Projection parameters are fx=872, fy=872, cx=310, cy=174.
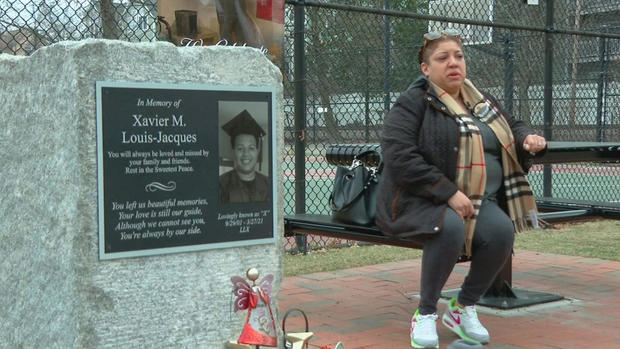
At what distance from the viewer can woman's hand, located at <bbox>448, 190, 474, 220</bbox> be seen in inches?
157

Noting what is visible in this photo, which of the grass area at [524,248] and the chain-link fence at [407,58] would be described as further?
the chain-link fence at [407,58]

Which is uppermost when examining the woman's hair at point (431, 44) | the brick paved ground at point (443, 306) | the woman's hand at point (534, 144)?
the woman's hair at point (431, 44)

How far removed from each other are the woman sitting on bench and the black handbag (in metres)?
0.19

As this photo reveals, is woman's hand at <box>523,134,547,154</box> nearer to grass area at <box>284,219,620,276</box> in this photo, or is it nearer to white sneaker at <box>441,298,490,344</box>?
white sneaker at <box>441,298,490,344</box>

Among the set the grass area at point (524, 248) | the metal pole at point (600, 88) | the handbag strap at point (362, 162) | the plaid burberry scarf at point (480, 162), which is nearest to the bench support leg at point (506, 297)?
the plaid burberry scarf at point (480, 162)

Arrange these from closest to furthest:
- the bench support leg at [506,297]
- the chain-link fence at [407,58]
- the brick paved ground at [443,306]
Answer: the brick paved ground at [443,306] < the bench support leg at [506,297] < the chain-link fence at [407,58]

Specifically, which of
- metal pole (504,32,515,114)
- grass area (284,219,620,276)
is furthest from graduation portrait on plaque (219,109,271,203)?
metal pole (504,32,515,114)

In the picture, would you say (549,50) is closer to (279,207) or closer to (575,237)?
(575,237)

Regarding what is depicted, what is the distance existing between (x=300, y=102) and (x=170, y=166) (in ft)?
11.7

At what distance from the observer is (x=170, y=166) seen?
3156 mm

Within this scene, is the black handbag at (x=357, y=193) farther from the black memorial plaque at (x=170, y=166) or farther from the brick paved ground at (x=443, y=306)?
the black memorial plaque at (x=170, y=166)

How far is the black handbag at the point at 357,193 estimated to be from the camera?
449cm

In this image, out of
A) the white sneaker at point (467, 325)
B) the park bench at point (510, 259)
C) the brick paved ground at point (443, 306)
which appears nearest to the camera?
the white sneaker at point (467, 325)

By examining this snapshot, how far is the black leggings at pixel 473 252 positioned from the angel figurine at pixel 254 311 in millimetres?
1051
